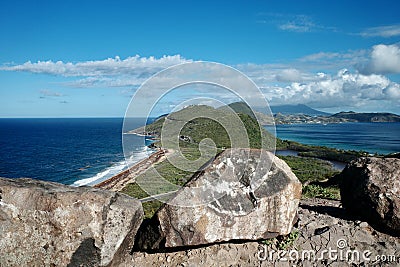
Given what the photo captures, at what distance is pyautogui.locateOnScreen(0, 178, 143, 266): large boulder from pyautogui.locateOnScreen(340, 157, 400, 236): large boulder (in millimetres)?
7337

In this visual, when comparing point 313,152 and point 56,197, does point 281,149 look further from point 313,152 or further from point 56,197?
point 56,197

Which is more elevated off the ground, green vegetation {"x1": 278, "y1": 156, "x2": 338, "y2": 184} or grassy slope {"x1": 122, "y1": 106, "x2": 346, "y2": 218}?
grassy slope {"x1": 122, "y1": 106, "x2": 346, "y2": 218}

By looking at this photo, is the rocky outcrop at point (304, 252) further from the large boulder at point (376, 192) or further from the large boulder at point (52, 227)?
the large boulder at point (52, 227)

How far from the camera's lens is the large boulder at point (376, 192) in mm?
9367

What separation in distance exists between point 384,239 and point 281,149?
4184 inches

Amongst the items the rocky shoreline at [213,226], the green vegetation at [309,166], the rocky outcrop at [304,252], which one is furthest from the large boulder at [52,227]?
the green vegetation at [309,166]

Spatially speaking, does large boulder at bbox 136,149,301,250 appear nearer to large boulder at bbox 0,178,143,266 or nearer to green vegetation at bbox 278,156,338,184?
large boulder at bbox 0,178,143,266

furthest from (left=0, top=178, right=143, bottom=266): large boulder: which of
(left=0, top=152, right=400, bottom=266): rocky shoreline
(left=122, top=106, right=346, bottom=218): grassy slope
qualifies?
(left=122, top=106, right=346, bottom=218): grassy slope

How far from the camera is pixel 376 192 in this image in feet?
31.4

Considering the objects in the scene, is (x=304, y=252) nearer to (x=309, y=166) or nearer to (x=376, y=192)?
(x=376, y=192)

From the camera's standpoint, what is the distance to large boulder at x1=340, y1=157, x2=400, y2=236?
30.7ft

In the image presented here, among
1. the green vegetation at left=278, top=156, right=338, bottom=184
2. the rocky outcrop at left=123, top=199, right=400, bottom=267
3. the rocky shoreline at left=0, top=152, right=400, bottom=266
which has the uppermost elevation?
the rocky shoreline at left=0, top=152, right=400, bottom=266

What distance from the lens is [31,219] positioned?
7.46 metres

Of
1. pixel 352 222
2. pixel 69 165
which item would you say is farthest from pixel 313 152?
pixel 352 222
